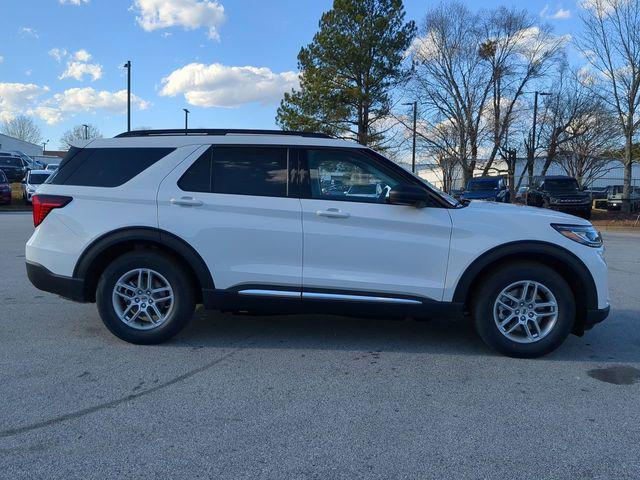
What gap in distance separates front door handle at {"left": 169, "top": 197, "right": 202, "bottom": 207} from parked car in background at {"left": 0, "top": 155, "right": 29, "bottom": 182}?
34247 millimetres

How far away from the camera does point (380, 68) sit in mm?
30406

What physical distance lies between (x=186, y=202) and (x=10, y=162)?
36444 mm

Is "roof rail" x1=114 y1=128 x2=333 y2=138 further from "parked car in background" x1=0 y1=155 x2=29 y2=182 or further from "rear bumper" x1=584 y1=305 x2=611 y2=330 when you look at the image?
"parked car in background" x1=0 y1=155 x2=29 y2=182

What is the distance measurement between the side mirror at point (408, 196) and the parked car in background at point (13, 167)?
35.5 metres

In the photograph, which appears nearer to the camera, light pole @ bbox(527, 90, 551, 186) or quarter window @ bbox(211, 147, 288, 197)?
quarter window @ bbox(211, 147, 288, 197)

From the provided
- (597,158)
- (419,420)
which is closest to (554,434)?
(419,420)

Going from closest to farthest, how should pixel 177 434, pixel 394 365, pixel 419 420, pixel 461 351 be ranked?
pixel 177 434
pixel 419 420
pixel 394 365
pixel 461 351

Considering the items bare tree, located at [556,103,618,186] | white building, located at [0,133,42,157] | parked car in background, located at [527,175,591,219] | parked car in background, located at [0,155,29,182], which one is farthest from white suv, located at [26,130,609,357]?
white building, located at [0,133,42,157]

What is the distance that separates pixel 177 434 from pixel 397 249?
7.38ft

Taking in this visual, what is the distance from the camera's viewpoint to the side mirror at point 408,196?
14.3 ft

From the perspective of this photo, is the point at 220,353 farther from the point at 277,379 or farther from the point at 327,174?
the point at 327,174

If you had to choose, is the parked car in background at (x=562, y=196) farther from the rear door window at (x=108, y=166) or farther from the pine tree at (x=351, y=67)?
the rear door window at (x=108, y=166)

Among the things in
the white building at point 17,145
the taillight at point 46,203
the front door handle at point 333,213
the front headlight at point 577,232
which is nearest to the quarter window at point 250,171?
the front door handle at point 333,213

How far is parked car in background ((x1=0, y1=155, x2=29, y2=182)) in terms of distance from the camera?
1337 inches
